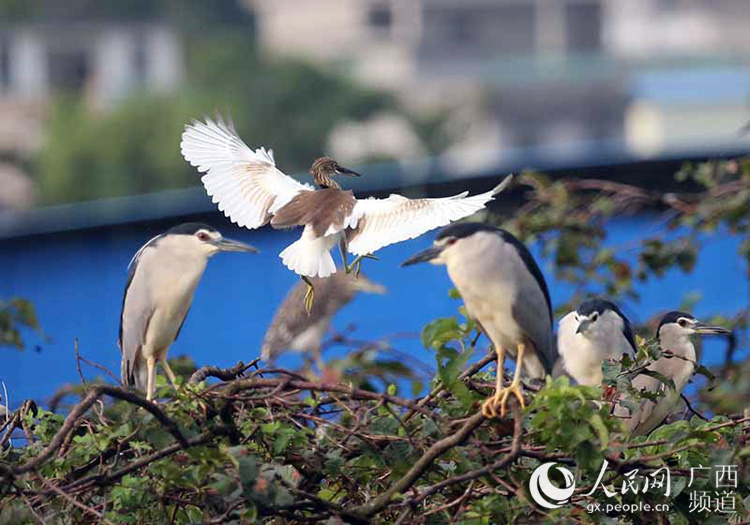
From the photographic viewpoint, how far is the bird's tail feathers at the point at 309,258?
433 centimetres

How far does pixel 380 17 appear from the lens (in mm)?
67625

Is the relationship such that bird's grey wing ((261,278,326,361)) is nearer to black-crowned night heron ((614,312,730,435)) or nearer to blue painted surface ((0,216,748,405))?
blue painted surface ((0,216,748,405))

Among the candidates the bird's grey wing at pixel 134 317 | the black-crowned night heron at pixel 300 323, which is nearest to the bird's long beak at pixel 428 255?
the bird's grey wing at pixel 134 317

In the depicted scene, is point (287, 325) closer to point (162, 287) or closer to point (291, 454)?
point (162, 287)

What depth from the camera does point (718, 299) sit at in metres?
9.48

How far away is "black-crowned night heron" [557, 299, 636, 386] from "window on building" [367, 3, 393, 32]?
6225 centimetres

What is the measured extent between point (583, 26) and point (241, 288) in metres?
60.7

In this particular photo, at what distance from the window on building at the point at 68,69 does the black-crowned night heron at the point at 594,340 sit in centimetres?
5861

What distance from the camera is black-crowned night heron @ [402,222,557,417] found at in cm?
389

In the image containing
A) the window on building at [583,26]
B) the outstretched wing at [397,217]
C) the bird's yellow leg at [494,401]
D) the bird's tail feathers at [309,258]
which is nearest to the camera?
the bird's yellow leg at [494,401]

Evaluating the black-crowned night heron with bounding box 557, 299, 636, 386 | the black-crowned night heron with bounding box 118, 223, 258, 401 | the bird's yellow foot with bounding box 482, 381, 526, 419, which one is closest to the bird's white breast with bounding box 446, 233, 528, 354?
the bird's yellow foot with bounding box 482, 381, 526, 419

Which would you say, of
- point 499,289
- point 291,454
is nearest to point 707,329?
point 499,289

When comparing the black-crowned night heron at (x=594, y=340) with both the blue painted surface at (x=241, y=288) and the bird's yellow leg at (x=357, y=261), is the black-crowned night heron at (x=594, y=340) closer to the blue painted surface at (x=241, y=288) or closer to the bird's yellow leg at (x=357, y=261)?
the bird's yellow leg at (x=357, y=261)

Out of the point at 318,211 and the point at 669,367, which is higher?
the point at 318,211
